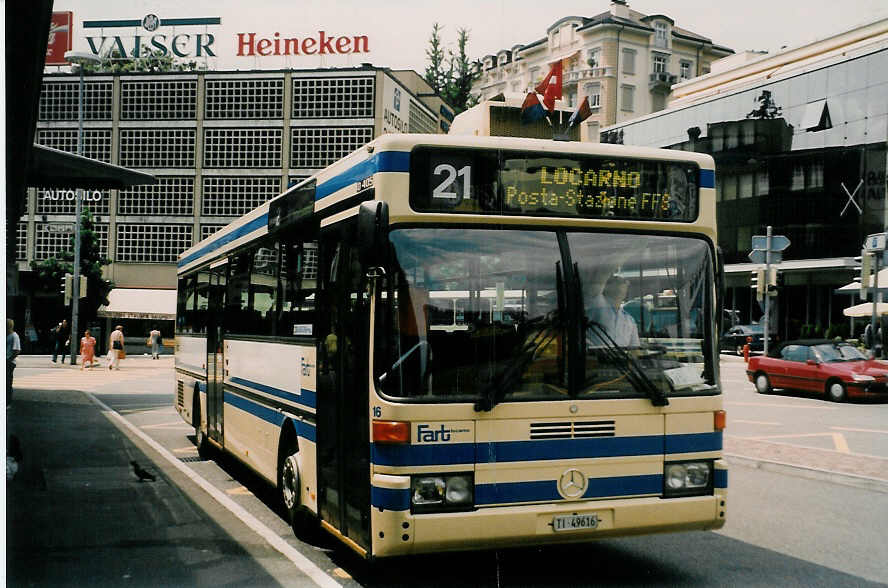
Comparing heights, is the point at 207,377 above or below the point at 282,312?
below

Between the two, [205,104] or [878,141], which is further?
[205,104]

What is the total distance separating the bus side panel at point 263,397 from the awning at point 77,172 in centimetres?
370

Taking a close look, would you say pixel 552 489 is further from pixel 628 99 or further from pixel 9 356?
pixel 628 99

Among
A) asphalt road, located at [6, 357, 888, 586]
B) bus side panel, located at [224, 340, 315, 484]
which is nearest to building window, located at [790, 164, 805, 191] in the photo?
asphalt road, located at [6, 357, 888, 586]

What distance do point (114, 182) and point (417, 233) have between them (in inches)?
383

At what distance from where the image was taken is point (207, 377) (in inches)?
492

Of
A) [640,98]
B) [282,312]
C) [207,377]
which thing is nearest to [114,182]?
[207,377]

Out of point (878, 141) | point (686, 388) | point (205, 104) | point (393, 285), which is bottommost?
point (686, 388)

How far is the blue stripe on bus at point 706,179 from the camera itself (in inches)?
269

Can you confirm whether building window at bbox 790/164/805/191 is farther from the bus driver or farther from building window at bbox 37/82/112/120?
the bus driver

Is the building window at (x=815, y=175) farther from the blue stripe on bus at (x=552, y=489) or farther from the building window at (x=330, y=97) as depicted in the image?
the blue stripe on bus at (x=552, y=489)

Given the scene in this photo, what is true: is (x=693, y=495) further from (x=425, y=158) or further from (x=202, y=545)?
(x=202, y=545)

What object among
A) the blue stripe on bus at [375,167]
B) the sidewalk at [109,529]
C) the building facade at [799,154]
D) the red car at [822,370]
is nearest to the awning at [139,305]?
the building facade at [799,154]

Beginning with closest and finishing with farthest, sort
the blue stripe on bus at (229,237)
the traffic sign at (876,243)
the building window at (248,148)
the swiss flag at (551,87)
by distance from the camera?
the swiss flag at (551,87), the blue stripe on bus at (229,237), the traffic sign at (876,243), the building window at (248,148)
